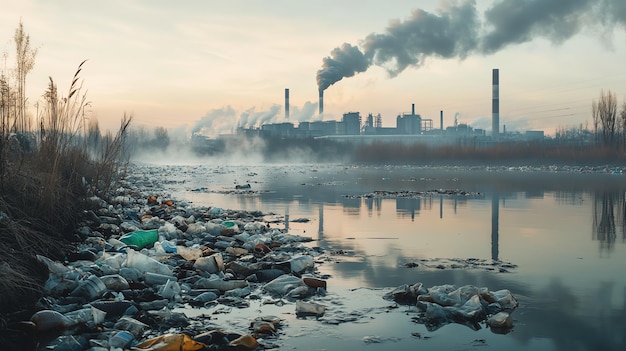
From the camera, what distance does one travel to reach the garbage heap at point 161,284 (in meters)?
4.39

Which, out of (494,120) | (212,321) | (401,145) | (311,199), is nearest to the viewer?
(212,321)

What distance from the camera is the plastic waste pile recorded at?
492 cm

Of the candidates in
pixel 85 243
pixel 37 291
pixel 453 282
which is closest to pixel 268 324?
pixel 37 291

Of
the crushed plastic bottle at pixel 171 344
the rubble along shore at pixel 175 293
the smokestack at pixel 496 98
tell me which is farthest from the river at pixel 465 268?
the smokestack at pixel 496 98

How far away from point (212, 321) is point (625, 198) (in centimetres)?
1744

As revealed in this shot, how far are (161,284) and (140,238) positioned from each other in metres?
2.06

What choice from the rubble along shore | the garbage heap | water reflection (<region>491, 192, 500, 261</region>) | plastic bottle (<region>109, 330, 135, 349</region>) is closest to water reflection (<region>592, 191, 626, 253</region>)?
water reflection (<region>491, 192, 500, 261</region>)

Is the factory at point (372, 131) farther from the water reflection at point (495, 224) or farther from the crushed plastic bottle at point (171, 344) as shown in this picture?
the crushed plastic bottle at point (171, 344)

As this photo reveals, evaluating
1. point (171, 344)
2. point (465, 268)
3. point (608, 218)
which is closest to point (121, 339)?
point (171, 344)

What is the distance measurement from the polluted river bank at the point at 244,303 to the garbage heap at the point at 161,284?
0.01m

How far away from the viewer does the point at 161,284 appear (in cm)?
588

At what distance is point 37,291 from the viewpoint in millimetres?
5207

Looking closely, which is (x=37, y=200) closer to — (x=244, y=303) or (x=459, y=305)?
(x=244, y=303)

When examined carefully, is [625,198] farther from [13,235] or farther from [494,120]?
[494,120]
